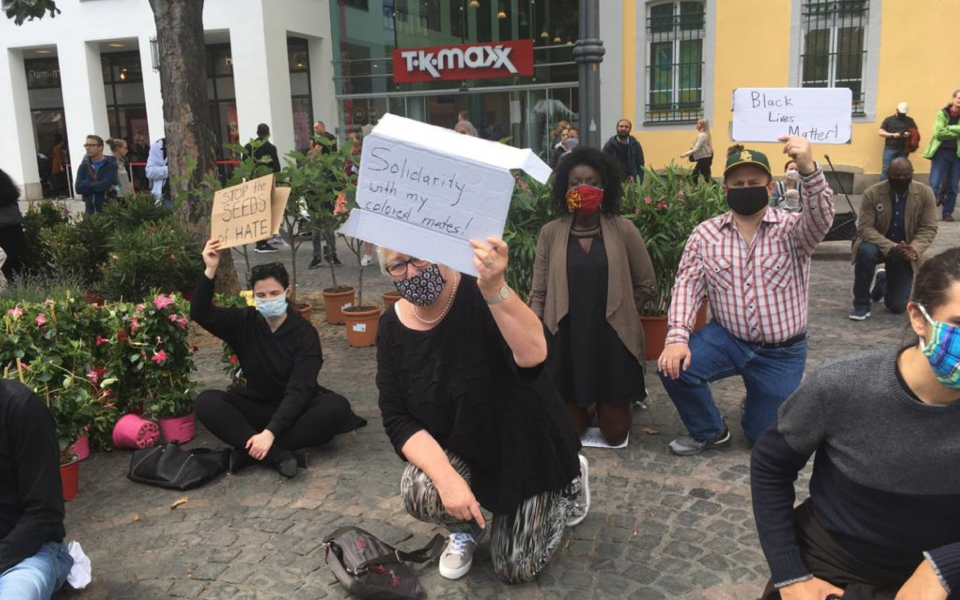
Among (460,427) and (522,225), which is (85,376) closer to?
(460,427)

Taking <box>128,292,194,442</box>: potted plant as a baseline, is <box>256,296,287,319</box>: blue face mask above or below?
above

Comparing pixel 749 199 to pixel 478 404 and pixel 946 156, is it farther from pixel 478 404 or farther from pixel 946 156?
pixel 946 156

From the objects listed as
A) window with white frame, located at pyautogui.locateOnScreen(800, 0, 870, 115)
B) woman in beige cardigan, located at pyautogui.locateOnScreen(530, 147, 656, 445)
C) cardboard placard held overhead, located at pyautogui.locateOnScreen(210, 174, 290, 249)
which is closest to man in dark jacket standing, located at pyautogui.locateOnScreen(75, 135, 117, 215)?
cardboard placard held overhead, located at pyautogui.locateOnScreen(210, 174, 290, 249)

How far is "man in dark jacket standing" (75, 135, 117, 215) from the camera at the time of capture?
11578 millimetres

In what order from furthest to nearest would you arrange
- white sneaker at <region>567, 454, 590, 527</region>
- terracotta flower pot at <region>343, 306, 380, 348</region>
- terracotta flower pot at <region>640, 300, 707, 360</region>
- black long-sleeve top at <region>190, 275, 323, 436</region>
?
terracotta flower pot at <region>343, 306, 380, 348</region> < terracotta flower pot at <region>640, 300, 707, 360</region> < black long-sleeve top at <region>190, 275, 323, 436</region> < white sneaker at <region>567, 454, 590, 527</region>

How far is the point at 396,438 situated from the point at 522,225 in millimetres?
3292

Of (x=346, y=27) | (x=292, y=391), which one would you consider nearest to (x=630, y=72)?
(x=346, y=27)

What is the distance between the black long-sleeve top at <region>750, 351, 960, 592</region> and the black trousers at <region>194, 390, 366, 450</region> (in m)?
2.94

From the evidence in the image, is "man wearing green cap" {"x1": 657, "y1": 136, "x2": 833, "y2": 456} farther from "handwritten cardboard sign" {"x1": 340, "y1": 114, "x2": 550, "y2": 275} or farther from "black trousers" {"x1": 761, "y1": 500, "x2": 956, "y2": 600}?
"handwritten cardboard sign" {"x1": 340, "y1": 114, "x2": 550, "y2": 275}

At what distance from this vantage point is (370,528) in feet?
13.0

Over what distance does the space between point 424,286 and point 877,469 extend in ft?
5.42

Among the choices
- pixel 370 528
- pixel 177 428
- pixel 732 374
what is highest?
pixel 732 374

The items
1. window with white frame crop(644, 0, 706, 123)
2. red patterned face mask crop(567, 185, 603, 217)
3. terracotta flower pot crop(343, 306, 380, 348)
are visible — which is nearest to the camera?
red patterned face mask crop(567, 185, 603, 217)

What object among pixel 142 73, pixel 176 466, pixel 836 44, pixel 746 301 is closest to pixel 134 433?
pixel 176 466
